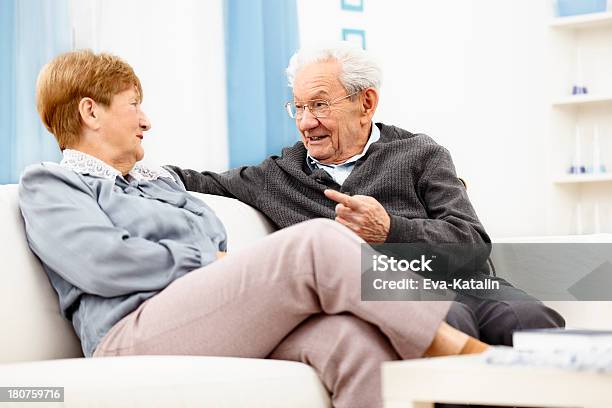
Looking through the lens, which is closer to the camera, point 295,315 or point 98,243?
point 295,315

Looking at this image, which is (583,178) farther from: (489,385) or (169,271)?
(489,385)

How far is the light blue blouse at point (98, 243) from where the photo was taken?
192 centimetres

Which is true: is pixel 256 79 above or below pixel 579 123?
above

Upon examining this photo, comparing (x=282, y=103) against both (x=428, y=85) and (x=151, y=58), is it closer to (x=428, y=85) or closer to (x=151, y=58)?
(x=151, y=58)

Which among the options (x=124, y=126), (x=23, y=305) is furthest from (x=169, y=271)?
(x=124, y=126)

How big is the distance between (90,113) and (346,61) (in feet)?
2.62

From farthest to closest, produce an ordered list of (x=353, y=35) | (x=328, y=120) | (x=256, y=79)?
(x=353, y=35), (x=256, y=79), (x=328, y=120)

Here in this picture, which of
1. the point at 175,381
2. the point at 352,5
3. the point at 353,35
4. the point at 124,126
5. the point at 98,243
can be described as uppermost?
the point at 352,5

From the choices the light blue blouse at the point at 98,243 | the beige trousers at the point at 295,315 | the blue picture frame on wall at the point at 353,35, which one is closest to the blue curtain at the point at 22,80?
the light blue blouse at the point at 98,243

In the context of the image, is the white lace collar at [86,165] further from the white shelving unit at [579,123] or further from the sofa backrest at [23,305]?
the white shelving unit at [579,123]

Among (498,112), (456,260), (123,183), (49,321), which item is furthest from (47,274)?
(498,112)

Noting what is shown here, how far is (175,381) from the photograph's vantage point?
5.51 ft

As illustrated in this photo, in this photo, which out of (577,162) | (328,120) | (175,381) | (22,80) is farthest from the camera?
(577,162)

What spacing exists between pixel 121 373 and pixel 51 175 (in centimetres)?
53
